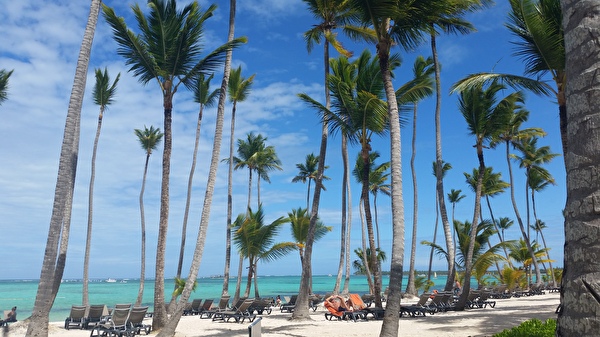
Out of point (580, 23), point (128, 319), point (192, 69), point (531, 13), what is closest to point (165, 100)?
point (192, 69)

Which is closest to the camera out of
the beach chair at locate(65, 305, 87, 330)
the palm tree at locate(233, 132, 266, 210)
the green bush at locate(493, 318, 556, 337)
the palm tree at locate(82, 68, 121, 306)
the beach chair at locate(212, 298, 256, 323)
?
the green bush at locate(493, 318, 556, 337)

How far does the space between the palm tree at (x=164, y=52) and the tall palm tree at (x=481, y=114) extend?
11196 mm

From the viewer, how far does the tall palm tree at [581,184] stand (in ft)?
9.20

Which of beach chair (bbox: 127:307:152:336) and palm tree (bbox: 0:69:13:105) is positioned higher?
palm tree (bbox: 0:69:13:105)

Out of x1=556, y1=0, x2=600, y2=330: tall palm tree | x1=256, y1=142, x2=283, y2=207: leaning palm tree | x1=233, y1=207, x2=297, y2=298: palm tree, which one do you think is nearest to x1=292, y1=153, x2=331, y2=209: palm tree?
x1=256, y1=142, x2=283, y2=207: leaning palm tree

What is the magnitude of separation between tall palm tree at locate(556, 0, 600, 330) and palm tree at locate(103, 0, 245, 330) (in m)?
9.82

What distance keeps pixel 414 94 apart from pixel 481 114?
4382 millimetres

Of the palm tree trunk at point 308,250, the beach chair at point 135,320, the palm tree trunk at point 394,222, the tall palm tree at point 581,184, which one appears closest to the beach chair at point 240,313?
the palm tree trunk at point 308,250

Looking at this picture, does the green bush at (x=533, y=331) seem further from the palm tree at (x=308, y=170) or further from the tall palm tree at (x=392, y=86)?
the palm tree at (x=308, y=170)

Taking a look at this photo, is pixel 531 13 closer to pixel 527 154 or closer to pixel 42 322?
pixel 42 322

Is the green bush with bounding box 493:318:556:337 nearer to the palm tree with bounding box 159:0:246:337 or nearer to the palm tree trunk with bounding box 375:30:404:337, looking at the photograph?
the palm tree trunk with bounding box 375:30:404:337

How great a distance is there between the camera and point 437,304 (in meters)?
18.1

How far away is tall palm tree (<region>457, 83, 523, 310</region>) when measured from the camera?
18328mm

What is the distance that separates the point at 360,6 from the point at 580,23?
283 inches
